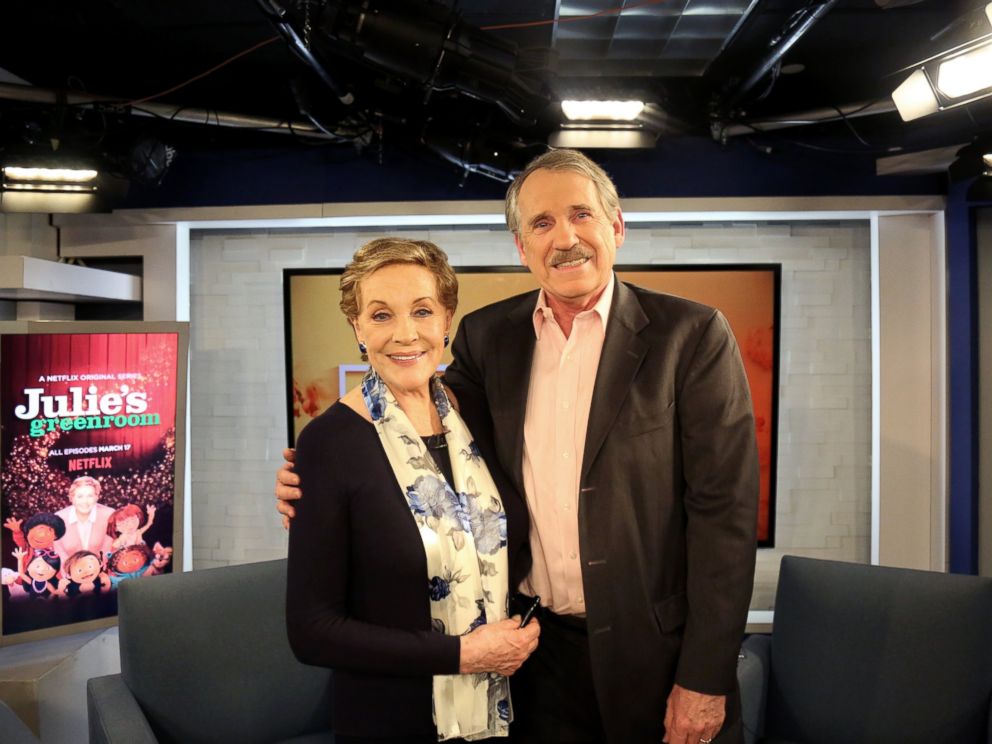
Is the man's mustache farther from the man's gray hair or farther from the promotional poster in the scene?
the promotional poster

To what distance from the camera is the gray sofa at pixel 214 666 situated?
2566 mm

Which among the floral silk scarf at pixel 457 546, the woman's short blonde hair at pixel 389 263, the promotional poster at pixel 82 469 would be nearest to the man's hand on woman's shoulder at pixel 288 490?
the floral silk scarf at pixel 457 546

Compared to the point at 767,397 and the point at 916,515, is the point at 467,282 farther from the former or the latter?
the point at 916,515

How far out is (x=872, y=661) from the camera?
8.90 feet

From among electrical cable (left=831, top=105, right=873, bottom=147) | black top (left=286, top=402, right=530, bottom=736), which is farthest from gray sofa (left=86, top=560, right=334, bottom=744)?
electrical cable (left=831, top=105, right=873, bottom=147)

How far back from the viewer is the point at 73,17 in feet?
10.3

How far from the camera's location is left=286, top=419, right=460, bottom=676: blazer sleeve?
150 centimetres

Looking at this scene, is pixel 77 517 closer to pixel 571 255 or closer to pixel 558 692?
pixel 558 692

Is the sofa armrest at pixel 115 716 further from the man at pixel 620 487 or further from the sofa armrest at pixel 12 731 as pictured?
the man at pixel 620 487

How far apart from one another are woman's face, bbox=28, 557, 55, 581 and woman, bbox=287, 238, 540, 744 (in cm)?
228

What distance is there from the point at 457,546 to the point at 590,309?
1.98 feet

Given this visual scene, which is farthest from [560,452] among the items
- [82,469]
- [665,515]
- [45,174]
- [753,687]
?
[45,174]

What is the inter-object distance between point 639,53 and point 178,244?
8.42ft

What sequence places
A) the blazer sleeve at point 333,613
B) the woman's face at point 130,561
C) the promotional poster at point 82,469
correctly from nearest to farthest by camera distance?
1. the blazer sleeve at point 333,613
2. the promotional poster at point 82,469
3. the woman's face at point 130,561
